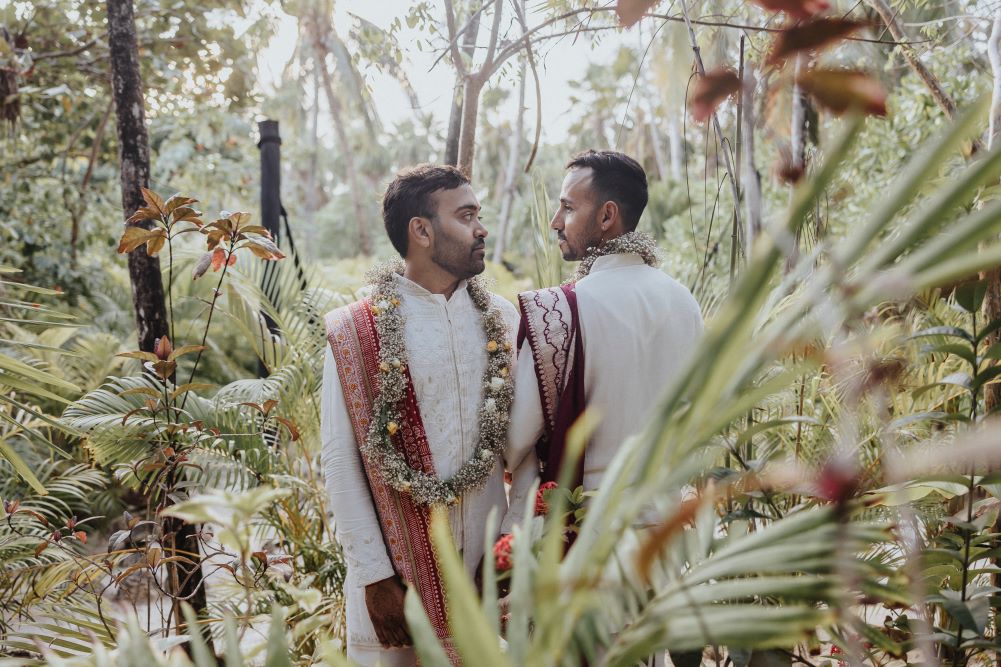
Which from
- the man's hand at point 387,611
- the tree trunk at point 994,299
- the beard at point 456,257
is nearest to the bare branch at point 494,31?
the beard at point 456,257

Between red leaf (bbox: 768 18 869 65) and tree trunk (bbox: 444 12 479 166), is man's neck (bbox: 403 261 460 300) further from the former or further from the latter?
red leaf (bbox: 768 18 869 65)

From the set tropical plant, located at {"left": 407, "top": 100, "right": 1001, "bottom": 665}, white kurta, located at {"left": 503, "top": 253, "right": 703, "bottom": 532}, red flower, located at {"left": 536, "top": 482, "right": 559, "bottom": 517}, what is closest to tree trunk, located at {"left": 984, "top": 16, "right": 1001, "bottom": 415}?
white kurta, located at {"left": 503, "top": 253, "right": 703, "bottom": 532}

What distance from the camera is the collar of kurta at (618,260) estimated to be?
1995 millimetres

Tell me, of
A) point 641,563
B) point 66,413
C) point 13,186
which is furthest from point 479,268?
point 13,186

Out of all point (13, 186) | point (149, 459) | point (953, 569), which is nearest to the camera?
point (953, 569)

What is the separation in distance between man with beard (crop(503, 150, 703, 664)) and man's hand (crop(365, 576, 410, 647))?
326 mm

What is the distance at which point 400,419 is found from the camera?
1969mm

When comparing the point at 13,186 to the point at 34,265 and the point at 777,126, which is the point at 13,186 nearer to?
the point at 34,265

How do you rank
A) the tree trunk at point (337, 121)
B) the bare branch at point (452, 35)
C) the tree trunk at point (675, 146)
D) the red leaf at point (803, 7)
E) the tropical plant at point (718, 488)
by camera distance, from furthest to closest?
1. the tree trunk at point (337, 121)
2. the tree trunk at point (675, 146)
3. the bare branch at point (452, 35)
4. the red leaf at point (803, 7)
5. the tropical plant at point (718, 488)

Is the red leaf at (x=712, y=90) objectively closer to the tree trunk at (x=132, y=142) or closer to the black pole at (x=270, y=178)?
the tree trunk at (x=132, y=142)

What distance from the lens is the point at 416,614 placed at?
28.0 inches

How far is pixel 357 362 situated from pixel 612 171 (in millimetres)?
866

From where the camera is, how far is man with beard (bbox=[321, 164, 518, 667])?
192 cm

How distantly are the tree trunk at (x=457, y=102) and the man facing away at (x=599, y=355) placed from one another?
1.35 meters
